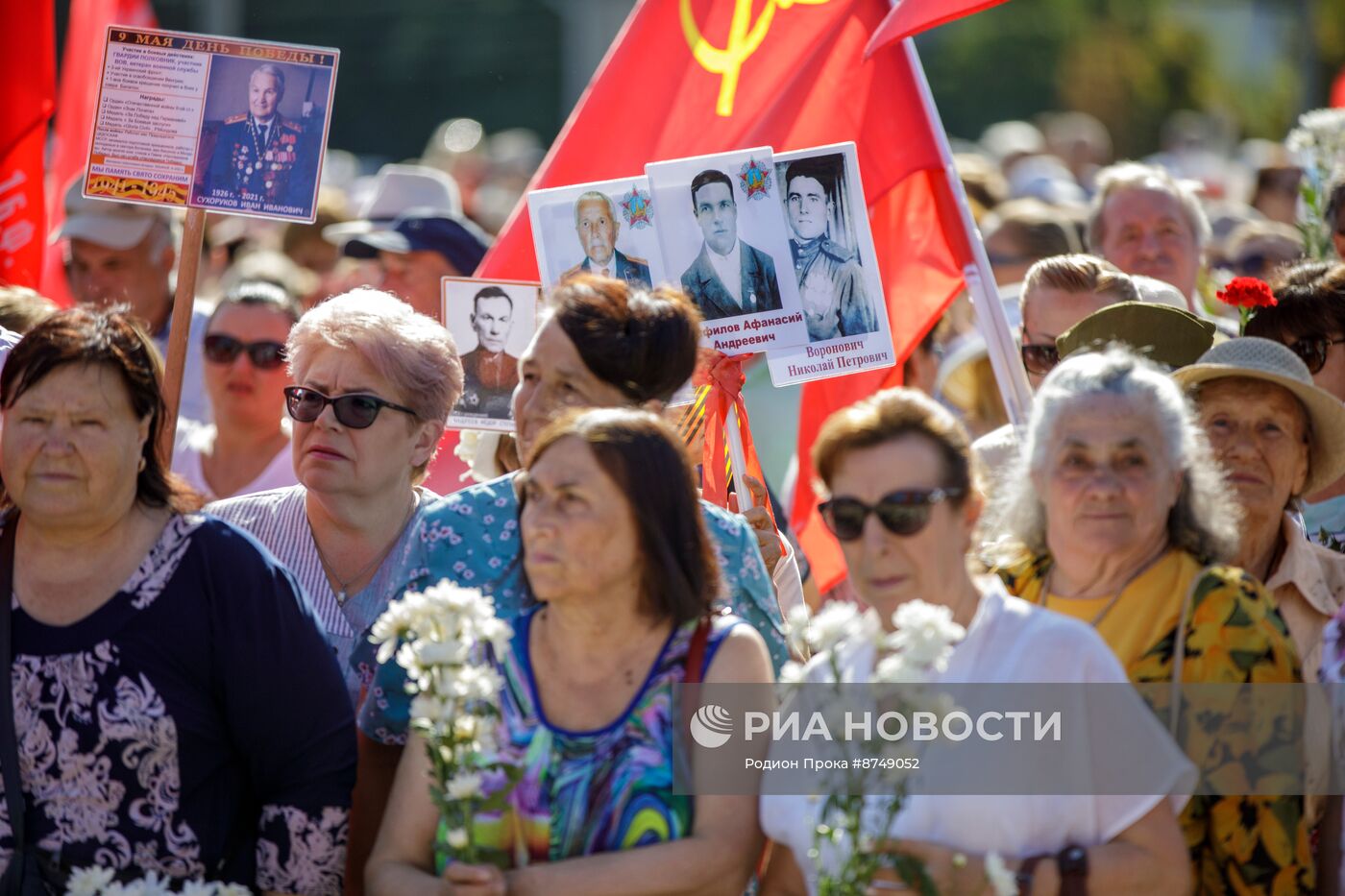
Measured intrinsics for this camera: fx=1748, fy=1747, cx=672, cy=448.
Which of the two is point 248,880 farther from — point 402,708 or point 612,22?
point 612,22

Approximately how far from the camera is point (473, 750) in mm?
2889

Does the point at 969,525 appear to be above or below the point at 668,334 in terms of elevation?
below

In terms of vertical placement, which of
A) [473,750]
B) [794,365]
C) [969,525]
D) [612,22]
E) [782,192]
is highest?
[612,22]

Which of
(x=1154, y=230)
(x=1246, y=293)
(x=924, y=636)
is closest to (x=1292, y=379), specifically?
(x=1246, y=293)

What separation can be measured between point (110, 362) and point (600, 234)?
148 centimetres

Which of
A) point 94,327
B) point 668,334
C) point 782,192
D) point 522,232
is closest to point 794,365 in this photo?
point 782,192

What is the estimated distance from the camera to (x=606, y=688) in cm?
311

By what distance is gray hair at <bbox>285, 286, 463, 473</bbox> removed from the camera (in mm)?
4043

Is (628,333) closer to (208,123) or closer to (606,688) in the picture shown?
(606,688)

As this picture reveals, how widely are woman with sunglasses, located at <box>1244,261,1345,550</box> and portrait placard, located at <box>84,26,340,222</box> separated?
250 cm

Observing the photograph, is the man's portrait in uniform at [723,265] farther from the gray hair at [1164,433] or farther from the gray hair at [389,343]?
the gray hair at [1164,433]

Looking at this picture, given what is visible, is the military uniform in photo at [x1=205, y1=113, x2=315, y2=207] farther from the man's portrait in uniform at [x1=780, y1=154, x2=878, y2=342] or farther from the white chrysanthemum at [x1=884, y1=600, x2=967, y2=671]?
the white chrysanthemum at [x1=884, y1=600, x2=967, y2=671]

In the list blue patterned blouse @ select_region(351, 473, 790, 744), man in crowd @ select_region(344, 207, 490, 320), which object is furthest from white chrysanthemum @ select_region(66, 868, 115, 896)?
man in crowd @ select_region(344, 207, 490, 320)

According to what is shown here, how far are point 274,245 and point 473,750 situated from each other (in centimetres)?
914
